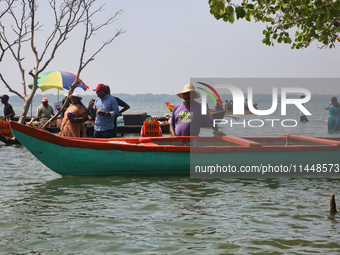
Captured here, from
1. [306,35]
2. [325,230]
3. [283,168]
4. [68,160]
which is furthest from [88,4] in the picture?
[325,230]

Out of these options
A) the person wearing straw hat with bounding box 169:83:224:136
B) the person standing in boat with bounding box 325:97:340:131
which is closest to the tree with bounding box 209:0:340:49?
the person wearing straw hat with bounding box 169:83:224:136

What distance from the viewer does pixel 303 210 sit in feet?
20.7

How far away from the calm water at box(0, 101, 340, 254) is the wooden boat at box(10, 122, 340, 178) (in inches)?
9.7

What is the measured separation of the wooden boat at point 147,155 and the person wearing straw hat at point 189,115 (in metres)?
0.28

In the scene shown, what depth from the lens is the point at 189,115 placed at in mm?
8938

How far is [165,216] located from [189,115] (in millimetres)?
3387

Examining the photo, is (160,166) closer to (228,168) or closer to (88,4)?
(228,168)

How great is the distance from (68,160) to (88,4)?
450 centimetres

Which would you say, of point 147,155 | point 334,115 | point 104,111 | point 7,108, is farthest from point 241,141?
point 334,115

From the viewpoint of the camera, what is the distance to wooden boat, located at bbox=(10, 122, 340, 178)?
8.17 metres

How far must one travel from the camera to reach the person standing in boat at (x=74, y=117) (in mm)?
9078

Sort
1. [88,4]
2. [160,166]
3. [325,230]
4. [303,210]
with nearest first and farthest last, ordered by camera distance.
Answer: [325,230] < [303,210] < [160,166] < [88,4]

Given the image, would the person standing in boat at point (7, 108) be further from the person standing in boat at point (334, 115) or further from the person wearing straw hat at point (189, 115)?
the person standing in boat at point (334, 115)

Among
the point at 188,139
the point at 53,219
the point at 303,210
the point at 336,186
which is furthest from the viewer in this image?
the point at 188,139
